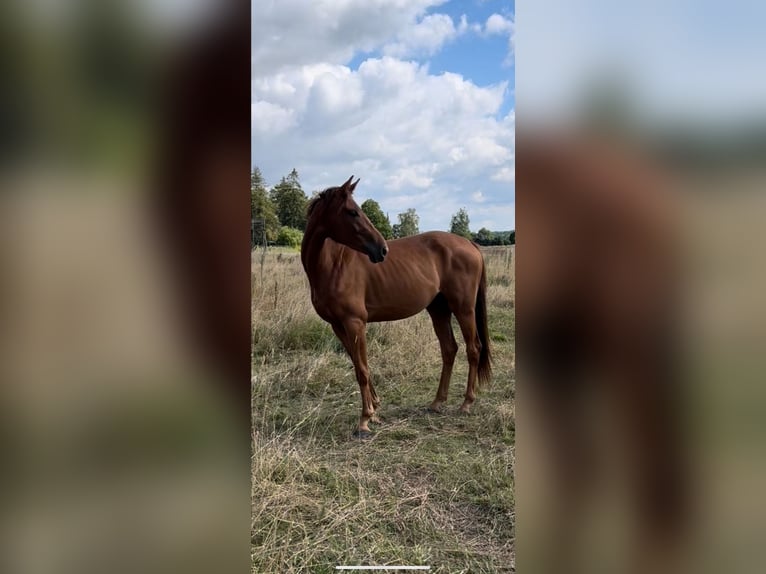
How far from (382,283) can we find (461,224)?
60 centimetres

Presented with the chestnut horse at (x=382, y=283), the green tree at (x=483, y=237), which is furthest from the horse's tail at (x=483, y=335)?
the green tree at (x=483, y=237)

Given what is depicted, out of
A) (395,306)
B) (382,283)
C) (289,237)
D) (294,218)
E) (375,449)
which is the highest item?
(294,218)

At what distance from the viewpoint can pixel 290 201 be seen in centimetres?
273

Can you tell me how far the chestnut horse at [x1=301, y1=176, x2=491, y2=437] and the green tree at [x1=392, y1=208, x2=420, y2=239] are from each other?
0.11m

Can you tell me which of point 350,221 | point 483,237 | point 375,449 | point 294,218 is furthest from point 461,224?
point 375,449

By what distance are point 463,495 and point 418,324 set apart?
59.1 inches

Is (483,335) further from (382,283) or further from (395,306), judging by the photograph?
(382,283)

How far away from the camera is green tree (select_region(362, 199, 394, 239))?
94.9 inches

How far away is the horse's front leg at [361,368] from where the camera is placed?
8.55 ft

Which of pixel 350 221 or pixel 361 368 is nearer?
pixel 350 221

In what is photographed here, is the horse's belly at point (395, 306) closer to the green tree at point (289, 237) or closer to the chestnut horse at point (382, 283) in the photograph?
the chestnut horse at point (382, 283)
